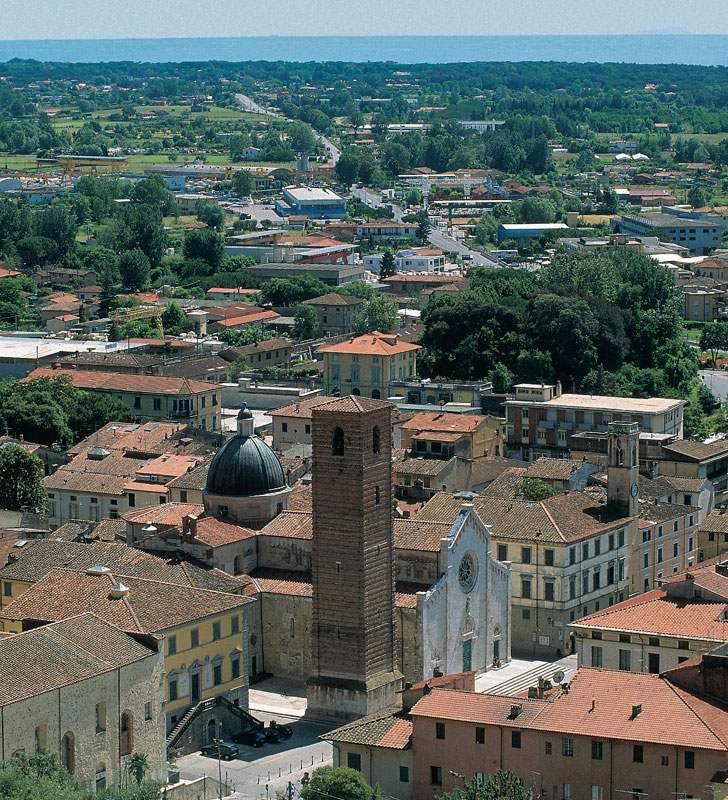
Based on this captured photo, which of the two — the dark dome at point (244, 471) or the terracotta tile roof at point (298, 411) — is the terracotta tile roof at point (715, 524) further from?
the terracotta tile roof at point (298, 411)

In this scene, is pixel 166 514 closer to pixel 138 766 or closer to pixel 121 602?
pixel 121 602

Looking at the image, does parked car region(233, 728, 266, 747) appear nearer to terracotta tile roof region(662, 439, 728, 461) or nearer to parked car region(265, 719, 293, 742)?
parked car region(265, 719, 293, 742)

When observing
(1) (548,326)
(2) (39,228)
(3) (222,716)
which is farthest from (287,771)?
(2) (39,228)

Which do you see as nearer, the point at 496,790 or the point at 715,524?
the point at 496,790

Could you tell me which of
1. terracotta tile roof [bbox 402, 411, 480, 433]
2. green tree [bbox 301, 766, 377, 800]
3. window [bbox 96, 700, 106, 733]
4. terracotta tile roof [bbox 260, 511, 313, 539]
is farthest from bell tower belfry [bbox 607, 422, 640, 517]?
window [bbox 96, 700, 106, 733]

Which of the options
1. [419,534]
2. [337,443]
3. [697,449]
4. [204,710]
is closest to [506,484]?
[697,449]

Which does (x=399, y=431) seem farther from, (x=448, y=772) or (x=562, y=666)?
(x=448, y=772)
